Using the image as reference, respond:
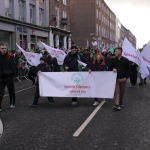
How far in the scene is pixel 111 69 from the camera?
29.7ft

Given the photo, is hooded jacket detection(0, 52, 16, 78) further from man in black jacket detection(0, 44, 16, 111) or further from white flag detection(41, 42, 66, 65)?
white flag detection(41, 42, 66, 65)

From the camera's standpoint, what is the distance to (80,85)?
9375mm

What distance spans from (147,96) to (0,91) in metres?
5.32

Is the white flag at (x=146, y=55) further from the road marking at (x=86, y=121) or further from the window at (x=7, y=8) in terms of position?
the window at (x=7, y=8)

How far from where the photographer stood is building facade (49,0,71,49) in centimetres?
3738

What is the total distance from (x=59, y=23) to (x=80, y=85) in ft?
105

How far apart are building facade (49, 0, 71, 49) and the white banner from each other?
27.7 meters

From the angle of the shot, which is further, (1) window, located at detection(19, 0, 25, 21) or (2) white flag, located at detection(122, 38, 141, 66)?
(1) window, located at detection(19, 0, 25, 21)

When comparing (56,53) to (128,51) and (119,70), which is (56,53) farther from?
(119,70)

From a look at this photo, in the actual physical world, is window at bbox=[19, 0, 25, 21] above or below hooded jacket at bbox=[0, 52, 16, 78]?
above

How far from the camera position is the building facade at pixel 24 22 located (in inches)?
1013

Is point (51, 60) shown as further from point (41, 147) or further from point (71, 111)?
point (41, 147)

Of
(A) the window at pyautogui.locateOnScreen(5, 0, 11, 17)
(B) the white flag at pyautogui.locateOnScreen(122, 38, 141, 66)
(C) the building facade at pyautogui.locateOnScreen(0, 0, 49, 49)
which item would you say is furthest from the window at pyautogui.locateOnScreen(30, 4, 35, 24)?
(B) the white flag at pyautogui.locateOnScreen(122, 38, 141, 66)

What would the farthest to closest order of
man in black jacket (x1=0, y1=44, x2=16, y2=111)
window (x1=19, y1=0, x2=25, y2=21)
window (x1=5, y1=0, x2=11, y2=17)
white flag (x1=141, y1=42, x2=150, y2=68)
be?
window (x1=19, y1=0, x2=25, y2=21), window (x1=5, y1=0, x2=11, y2=17), white flag (x1=141, y1=42, x2=150, y2=68), man in black jacket (x1=0, y1=44, x2=16, y2=111)
